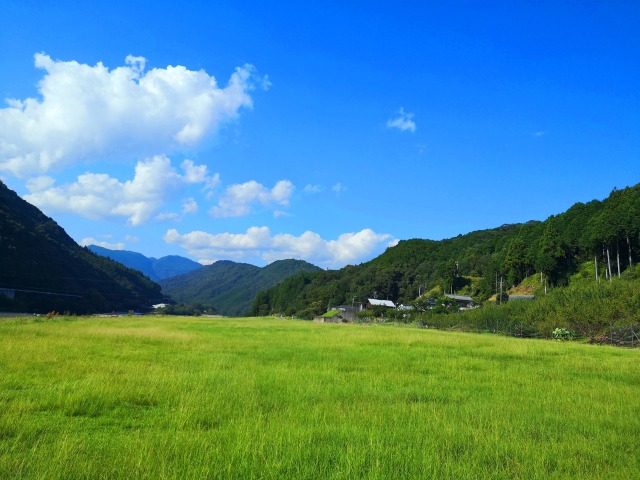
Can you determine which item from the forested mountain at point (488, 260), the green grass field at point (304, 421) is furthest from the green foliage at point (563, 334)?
the forested mountain at point (488, 260)

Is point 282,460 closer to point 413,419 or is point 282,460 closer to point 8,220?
point 413,419

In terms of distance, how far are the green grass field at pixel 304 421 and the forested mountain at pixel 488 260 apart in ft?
208

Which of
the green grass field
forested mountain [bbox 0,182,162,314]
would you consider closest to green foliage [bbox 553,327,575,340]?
the green grass field

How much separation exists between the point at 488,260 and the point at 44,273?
114 metres

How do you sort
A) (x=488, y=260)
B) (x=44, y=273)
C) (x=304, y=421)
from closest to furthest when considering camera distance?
(x=304, y=421) → (x=44, y=273) → (x=488, y=260)

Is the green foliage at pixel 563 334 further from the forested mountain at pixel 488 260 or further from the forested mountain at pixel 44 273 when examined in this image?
the forested mountain at pixel 44 273

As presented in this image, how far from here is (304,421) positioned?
7.48 m

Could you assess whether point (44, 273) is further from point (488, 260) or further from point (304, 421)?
point (488, 260)

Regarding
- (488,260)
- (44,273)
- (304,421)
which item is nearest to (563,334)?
(304,421)

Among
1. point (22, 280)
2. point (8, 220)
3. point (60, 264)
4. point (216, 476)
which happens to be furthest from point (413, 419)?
point (60, 264)

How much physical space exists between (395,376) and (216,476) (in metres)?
8.50

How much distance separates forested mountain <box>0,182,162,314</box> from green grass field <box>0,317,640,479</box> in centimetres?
7626

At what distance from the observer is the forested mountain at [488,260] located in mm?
66238

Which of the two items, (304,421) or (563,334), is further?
(563,334)
